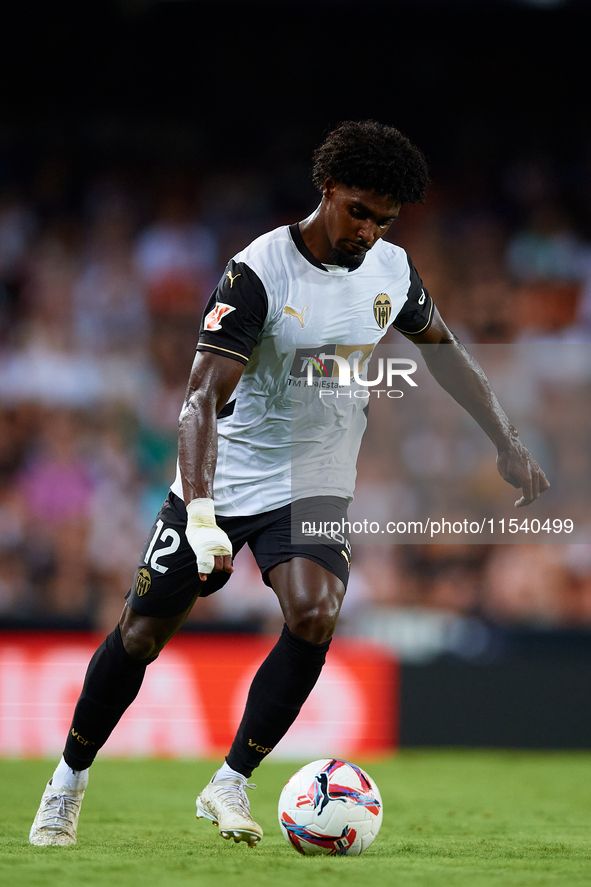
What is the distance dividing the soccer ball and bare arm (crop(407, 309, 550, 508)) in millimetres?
1385

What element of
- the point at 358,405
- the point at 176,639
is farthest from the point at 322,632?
the point at 176,639

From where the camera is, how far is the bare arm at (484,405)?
4.40 metres

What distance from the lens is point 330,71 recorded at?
1289 cm

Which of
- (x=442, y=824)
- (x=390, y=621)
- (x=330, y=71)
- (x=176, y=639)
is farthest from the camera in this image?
(x=330, y=71)

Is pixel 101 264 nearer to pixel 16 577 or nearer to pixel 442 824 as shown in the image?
pixel 16 577

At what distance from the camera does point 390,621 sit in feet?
29.3

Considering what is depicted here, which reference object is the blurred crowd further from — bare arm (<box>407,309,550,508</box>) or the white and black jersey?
the white and black jersey

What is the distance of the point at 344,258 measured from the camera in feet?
13.1

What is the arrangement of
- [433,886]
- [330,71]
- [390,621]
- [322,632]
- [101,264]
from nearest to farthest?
[433,886] → [322,632] → [390,621] → [101,264] → [330,71]

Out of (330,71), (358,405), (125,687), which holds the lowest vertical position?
(125,687)

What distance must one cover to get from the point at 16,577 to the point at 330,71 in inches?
288

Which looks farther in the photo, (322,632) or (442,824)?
(442,824)

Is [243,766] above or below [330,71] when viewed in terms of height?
below

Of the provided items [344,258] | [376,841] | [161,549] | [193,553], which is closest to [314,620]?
[193,553]
